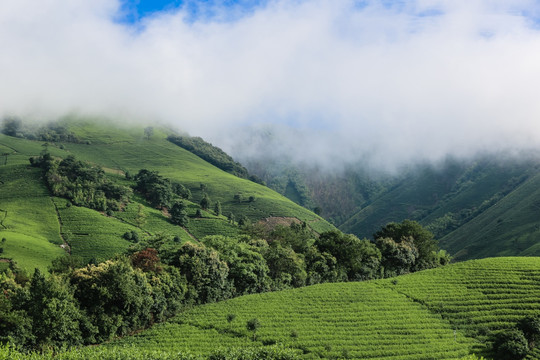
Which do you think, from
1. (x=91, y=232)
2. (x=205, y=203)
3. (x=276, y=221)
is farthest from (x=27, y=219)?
(x=276, y=221)

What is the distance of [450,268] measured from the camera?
77625 mm

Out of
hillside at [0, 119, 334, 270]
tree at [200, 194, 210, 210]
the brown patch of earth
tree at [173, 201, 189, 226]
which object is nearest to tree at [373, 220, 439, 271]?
A: hillside at [0, 119, 334, 270]

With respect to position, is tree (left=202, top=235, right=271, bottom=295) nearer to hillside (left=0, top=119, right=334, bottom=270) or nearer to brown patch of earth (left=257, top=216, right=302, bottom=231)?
hillside (left=0, top=119, right=334, bottom=270)

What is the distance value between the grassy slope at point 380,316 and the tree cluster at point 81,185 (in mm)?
89116

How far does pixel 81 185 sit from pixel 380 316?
115576 mm

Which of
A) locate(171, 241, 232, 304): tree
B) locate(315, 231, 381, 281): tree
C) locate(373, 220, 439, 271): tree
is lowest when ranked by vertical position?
locate(171, 241, 232, 304): tree

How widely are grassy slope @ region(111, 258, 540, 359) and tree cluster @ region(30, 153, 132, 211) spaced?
89116 mm

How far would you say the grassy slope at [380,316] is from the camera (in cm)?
4803

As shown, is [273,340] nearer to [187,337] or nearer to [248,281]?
[187,337]

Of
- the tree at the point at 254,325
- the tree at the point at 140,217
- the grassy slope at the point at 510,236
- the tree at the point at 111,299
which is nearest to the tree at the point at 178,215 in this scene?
the tree at the point at 140,217

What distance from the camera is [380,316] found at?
56.9 m

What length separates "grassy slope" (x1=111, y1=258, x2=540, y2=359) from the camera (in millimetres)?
48031

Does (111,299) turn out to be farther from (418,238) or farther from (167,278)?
(418,238)

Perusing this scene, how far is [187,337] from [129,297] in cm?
923
